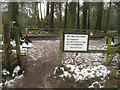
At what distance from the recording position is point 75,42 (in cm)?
406

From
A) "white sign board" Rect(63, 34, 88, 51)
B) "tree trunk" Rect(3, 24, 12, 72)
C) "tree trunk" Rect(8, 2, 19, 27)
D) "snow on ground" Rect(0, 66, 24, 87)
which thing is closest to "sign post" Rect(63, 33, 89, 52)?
"white sign board" Rect(63, 34, 88, 51)

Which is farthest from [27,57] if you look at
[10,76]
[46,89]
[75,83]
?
[75,83]

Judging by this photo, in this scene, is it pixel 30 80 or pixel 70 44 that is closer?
pixel 30 80

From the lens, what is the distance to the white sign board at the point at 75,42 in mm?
4031

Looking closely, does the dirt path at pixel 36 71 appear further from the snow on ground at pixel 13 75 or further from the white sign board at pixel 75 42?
the white sign board at pixel 75 42

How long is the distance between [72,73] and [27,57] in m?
2.67

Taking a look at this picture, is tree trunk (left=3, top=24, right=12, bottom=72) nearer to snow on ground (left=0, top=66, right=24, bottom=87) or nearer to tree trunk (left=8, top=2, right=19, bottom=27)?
snow on ground (left=0, top=66, right=24, bottom=87)

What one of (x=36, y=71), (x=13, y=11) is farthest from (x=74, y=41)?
(x=13, y=11)

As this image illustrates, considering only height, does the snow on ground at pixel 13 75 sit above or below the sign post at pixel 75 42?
below

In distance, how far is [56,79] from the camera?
147 inches

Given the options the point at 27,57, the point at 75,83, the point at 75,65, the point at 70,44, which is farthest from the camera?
the point at 27,57

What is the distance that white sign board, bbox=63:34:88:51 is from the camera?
159 inches

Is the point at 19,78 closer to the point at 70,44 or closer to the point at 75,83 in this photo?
the point at 75,83

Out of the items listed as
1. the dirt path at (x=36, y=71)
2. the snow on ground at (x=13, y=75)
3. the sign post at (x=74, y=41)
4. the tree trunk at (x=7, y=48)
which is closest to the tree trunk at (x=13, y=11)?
the dirt path at (x=36, y=71)
